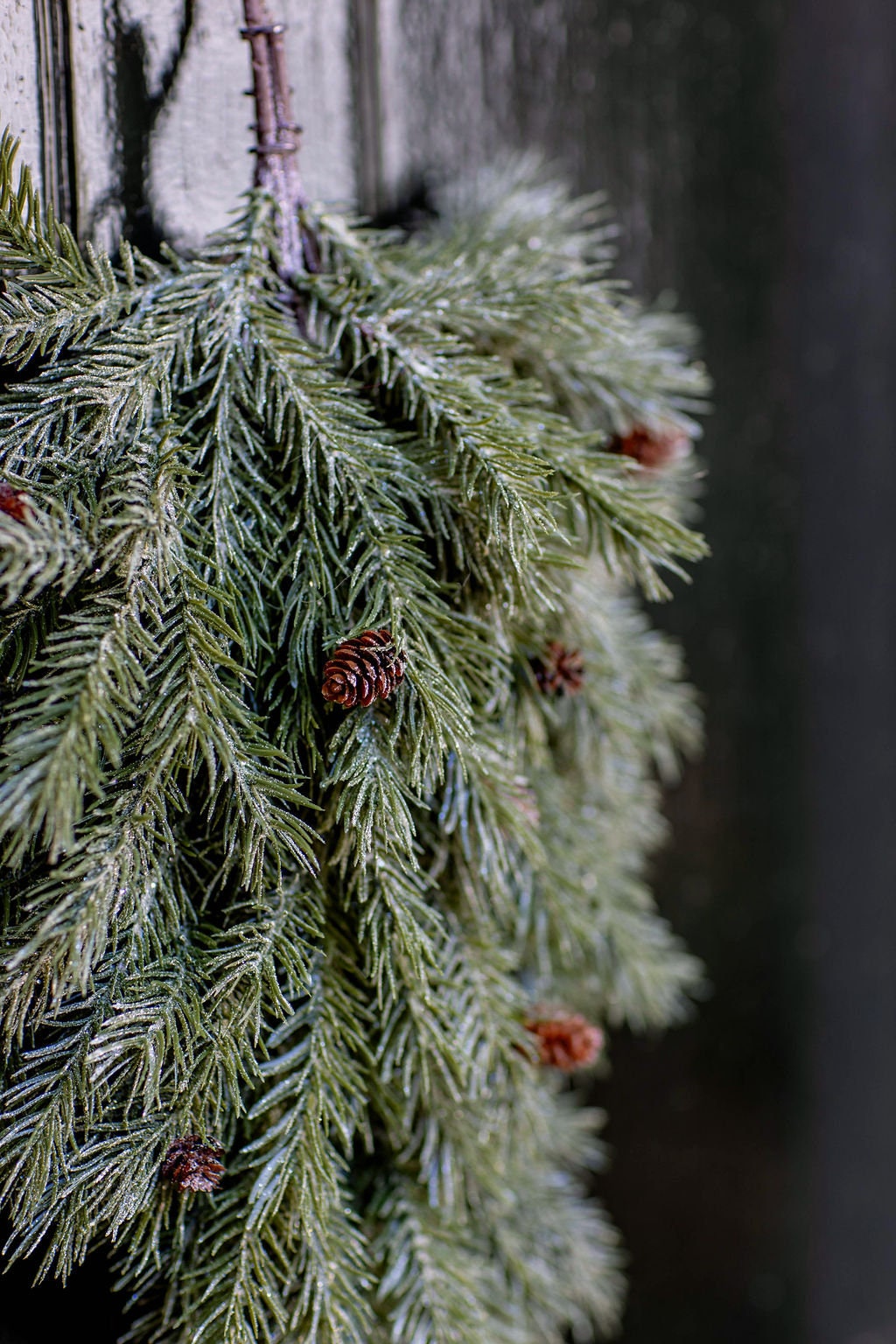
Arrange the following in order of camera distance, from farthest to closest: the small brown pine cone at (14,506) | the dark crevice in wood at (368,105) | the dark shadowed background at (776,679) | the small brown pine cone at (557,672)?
1. the dark shadowed background at (776,679)
2. the dark crevice in wood at (368,105)
3. the small brown pine cone at (557,672)
4. the small brown pine cone at (14,506)

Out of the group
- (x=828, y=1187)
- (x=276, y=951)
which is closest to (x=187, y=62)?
(x=276, y=951)

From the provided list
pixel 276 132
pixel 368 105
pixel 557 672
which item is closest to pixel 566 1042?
pixel 557 672

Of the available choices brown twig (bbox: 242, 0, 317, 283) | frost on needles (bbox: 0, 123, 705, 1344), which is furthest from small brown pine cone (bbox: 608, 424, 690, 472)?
brown twig (bbox: 242, 0, 317, 283)

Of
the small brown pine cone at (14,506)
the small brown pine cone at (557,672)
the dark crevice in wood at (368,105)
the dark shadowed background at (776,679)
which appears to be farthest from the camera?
the dark shadowed background at (776,679)

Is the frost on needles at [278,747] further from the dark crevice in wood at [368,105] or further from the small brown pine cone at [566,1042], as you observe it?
the dark crevice in wood at [368,105]

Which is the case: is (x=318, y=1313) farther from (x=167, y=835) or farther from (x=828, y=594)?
(x=828, y=594)

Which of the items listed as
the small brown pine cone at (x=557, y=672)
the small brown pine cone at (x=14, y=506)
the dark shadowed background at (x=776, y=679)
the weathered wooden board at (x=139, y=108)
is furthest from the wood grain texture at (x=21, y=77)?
the dark shadowed background at (x=776, y=679)

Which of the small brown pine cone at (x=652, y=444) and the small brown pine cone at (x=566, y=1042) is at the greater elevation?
the small brown pine cone at (x=652, y=444)
